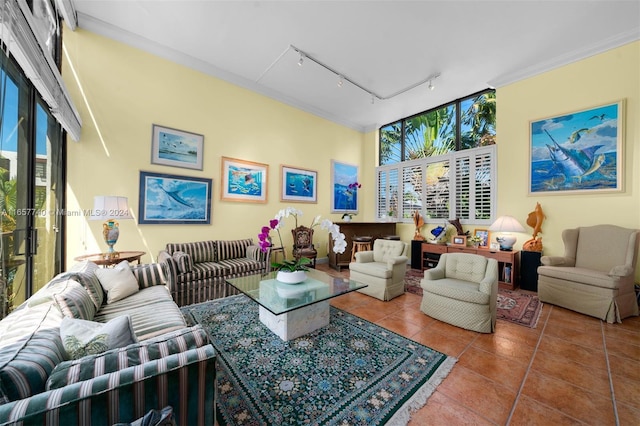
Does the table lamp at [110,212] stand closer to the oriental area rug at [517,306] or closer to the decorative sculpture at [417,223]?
the oriental area rug at [517,306]

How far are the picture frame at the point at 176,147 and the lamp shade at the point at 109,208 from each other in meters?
0.97

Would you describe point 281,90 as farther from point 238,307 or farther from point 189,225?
point 238,307

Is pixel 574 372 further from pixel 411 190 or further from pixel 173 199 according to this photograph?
pixel 173 199

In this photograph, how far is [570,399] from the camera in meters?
1.67

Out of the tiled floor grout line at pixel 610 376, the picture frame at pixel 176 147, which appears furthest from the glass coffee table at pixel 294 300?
the picture frame at pixel 176 147

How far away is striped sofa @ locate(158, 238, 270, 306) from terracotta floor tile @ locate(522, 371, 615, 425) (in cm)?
326

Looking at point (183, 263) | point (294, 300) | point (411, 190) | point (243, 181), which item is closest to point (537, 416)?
point (294, 300)

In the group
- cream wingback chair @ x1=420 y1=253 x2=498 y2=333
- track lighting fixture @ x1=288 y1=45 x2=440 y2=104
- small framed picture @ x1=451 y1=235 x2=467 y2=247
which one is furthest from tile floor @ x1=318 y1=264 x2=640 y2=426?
track lighting fixture @ x1=288 y1=45 x2=440 y2=104

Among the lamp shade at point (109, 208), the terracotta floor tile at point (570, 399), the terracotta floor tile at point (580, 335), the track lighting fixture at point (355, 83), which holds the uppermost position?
the track lighting fixture at point (355, 83)

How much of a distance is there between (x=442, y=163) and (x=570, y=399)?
4.55 metres

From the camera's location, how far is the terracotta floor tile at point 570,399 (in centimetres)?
154

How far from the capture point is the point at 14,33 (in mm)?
1494

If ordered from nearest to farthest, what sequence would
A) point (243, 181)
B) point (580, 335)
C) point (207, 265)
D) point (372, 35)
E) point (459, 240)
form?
point (580, 335), point (372, 35), point (207, 265), point (243, 181), point (459, 240)

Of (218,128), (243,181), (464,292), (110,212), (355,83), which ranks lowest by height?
(464,292)
